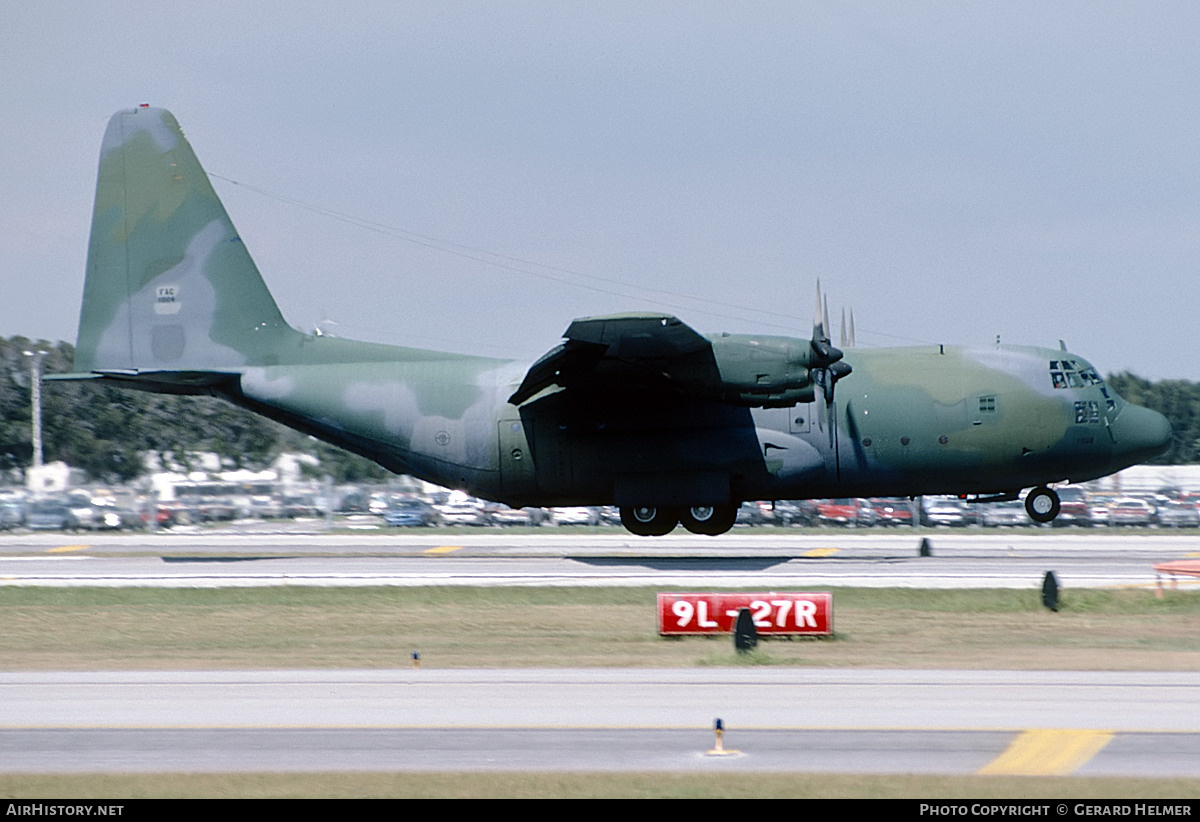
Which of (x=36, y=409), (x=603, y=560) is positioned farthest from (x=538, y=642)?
(x=36, y=409)

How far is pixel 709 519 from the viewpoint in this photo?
1473 inches

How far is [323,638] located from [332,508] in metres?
48.2

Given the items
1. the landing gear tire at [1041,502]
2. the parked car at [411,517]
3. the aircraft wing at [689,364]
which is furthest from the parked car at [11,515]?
the landing gear tire at [1041,502]

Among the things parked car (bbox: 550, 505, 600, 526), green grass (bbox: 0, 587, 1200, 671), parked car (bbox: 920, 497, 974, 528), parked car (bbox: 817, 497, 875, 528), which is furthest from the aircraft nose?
parked car (bbox: 550, 505, 600, 526)

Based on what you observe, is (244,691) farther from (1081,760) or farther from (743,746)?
(1081,760)

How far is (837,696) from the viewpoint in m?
18.3

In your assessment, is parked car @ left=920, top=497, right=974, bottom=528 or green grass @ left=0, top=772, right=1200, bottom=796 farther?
parked car @ left=920, top=497, right=974, bottom=528

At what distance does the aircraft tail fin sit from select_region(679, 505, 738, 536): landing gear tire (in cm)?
1209

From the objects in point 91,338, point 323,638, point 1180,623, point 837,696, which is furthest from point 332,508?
point 837,696

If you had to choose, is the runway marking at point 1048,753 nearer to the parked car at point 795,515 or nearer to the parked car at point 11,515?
the parked car at point 795,515

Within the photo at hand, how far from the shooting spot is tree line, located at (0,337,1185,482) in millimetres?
80750

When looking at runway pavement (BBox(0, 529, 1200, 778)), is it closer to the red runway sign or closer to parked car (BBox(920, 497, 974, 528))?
the red runway sign

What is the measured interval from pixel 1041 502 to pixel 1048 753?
77.4ft

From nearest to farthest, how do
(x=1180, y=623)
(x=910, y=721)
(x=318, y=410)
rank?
1. (x=910, y=721)
2. (x=1180, y=623)
3. (x=318, y=410)
